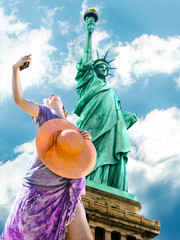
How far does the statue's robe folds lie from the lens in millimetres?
13656

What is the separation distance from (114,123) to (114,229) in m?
5.34

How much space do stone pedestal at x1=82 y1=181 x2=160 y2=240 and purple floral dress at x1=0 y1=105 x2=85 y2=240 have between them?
7183 millimetres

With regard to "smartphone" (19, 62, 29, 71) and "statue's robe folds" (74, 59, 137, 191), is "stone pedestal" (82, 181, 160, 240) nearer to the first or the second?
"statue's robe folds" (74, 59, 137, 191)

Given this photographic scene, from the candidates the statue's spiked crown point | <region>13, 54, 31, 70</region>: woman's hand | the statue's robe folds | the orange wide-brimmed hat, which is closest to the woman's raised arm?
<region>13, 54, 31, 70</region>: woman's hand

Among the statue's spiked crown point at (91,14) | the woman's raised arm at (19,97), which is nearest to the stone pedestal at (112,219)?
the woman's raised arm at (19,97)

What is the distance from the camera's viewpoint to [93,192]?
38.7 feet

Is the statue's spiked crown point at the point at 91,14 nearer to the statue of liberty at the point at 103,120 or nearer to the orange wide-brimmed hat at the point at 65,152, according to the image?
the statue of liberty at the point at 103,120

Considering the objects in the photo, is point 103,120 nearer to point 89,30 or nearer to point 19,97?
point 89,30

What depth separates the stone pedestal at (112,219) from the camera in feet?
34.1

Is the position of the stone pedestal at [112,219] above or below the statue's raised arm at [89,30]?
below

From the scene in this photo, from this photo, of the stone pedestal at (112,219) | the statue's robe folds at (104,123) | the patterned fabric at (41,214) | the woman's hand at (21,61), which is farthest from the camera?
the statue's robe folds at (104,123)

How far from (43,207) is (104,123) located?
11.9 meters

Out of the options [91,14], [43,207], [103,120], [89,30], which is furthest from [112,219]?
[91,14]

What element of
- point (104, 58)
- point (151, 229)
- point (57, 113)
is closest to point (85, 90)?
point (104, 58)
